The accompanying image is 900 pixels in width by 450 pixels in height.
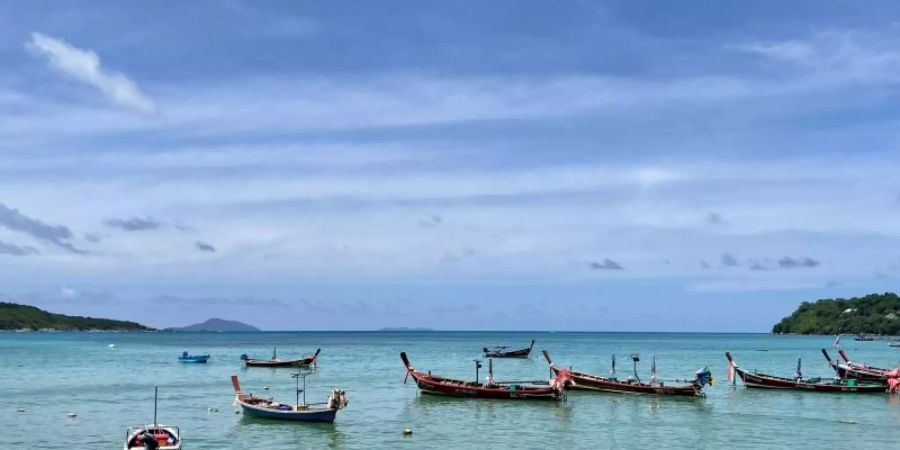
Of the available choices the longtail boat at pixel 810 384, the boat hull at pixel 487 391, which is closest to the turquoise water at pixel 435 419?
the boat hull at pixel 487 391

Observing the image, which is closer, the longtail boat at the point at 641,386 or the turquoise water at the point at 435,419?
the turquoise water at the point at 435,419

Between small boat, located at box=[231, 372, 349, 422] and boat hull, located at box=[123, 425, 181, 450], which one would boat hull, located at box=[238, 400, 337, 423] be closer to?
small boat, located at box=[231, 372, 349, 422]

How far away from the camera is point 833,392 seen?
70312 mm

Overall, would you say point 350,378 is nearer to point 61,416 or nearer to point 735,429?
point 61,416

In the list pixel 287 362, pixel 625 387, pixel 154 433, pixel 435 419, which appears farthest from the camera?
pixel 287 362

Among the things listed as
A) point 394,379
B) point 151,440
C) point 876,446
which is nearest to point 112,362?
point 394,379

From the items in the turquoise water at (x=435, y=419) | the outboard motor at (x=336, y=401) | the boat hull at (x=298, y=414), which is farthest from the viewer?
the outboard motor at (x=336, y=401)

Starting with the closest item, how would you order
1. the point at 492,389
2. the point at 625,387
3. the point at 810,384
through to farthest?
the point at 492,389 → the point at 625,387 → the point at 810,384

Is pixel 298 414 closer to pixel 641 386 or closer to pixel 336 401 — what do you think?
pixel 336 401

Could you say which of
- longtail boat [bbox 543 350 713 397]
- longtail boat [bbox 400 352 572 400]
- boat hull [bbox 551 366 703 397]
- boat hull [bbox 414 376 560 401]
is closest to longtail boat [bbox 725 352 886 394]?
longtail boat [bbox 543 350 713 397]

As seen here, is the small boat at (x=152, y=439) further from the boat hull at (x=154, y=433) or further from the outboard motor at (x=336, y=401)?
the outboard motor at (x=336, y=401)

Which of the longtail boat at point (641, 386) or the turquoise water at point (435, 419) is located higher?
the longtail boat at point (641, 386)

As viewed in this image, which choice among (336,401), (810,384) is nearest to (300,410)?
(336,401)

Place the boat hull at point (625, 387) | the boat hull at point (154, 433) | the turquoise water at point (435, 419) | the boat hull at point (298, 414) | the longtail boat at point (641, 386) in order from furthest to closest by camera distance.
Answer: the boat hull at point (625, 387), the longtail boat at point (641, 386), the boat hull at point (298, 414), the turquoise water at point (435, 419), the boat hull at point (154, 433)
